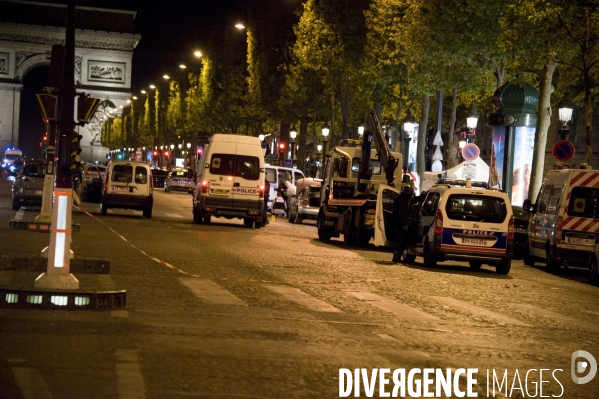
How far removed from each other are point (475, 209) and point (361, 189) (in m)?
8.16

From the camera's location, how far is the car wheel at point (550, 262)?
2459 centimetres

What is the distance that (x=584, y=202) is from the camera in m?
24.1

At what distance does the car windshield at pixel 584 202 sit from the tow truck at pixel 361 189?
4248mm

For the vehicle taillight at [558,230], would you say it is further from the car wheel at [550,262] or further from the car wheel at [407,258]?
the car wheel at [407,258]

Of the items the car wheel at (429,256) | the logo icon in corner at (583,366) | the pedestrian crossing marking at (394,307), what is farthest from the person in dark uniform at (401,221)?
the logo icon in corner at (583,366)

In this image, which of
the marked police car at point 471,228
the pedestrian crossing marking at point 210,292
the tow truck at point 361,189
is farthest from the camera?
the tow truck at point 361,189

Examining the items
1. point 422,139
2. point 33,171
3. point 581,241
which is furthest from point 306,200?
point 581,241

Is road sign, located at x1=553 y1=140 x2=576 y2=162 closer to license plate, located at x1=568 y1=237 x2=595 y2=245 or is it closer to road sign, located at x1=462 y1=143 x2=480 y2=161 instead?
license plate, located at x1=568 y1=237 x2=595 y2=245

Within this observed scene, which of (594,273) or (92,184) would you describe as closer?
(594,273)

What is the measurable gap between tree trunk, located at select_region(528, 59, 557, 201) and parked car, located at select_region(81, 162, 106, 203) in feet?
71.5

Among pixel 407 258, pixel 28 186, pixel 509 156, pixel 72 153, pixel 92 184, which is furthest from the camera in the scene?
pixel 92 184

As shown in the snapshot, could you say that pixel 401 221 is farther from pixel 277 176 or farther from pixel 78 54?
pixel 78 54

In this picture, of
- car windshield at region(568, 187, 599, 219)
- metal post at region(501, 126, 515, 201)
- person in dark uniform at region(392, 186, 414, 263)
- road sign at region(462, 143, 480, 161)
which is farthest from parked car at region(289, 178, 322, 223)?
car windshield at region(568, 187, 599, 219)

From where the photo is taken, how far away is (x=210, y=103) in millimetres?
87000
